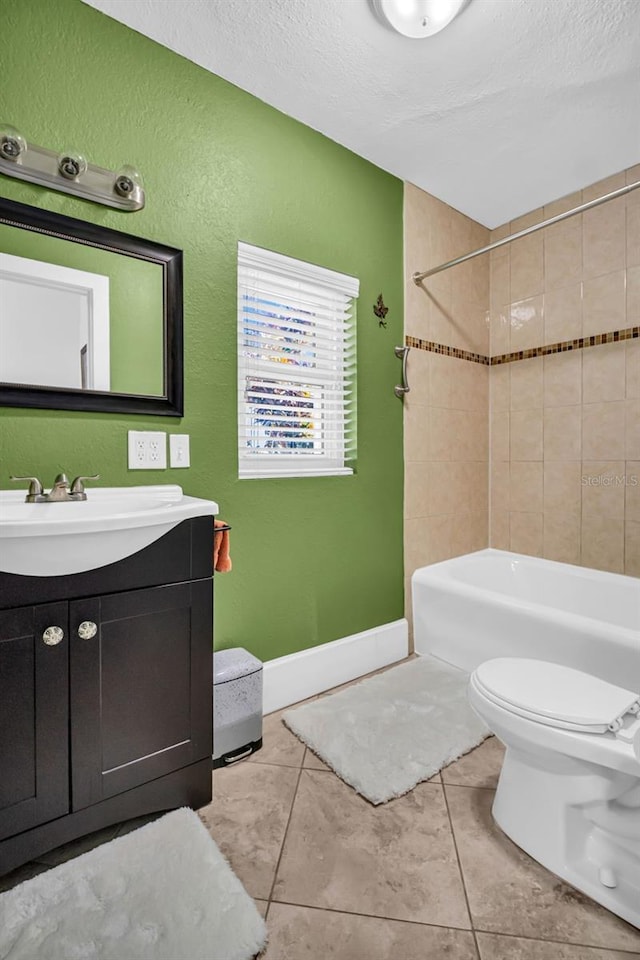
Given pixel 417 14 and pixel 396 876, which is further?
pixel 417 14

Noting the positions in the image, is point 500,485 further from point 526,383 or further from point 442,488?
point 526,383

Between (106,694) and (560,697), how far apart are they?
1190 mm

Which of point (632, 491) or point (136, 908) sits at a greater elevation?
point (632, 491)

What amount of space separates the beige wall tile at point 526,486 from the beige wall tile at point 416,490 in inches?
26.0

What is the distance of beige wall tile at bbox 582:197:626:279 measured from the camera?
2.39m

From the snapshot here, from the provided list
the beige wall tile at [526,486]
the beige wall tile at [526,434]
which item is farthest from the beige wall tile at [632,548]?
the beige wall tile at [526,434]

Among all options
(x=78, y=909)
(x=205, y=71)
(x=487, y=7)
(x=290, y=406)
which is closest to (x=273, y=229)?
(x=205, y=71)

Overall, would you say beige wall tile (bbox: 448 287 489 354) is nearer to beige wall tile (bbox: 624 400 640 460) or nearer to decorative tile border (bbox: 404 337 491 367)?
decorative tile border (bbox: 404 337 491 367)

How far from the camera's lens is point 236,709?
164 centimetres

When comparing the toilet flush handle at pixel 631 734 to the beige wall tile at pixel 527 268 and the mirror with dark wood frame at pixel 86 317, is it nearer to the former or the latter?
the mirror with dark wood frame at pixel 86 317

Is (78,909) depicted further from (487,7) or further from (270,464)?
(487,7)

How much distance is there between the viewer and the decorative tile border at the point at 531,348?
94.9 inches

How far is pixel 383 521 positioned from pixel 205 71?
201cm

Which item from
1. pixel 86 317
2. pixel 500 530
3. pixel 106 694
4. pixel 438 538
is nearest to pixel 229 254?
pixel 86 317
